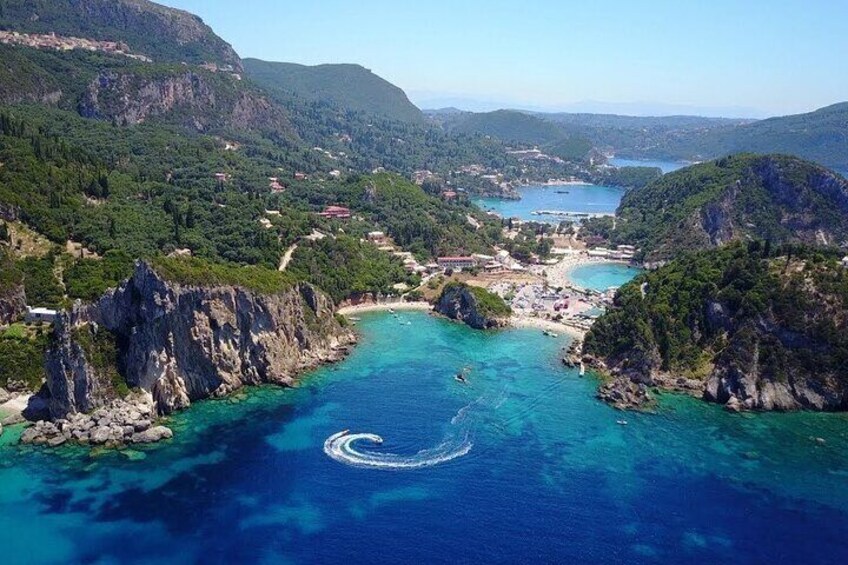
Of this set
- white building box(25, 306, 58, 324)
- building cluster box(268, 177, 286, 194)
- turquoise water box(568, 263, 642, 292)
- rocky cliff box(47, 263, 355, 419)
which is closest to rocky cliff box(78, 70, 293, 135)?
building cluster box(268, 177, 286, 194)

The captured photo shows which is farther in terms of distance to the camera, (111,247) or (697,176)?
(697,176)

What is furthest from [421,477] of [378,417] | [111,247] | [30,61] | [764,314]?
[30,61]

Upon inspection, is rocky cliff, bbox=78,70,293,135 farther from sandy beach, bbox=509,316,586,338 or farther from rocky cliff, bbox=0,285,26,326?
sandy beach, bbox=509,316,586,338

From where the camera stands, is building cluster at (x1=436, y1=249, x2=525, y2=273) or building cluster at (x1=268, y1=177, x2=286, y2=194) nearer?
building cluster at (x1=436, y1=249, x2=525, y2=273)

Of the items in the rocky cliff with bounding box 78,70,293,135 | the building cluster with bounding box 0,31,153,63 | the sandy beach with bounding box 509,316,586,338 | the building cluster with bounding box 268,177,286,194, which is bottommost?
the sandy beach with bounding box 509,316,586,338

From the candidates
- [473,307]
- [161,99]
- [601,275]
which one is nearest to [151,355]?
[473,307]

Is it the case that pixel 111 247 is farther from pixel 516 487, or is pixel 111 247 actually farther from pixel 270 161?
pixel 270 161
